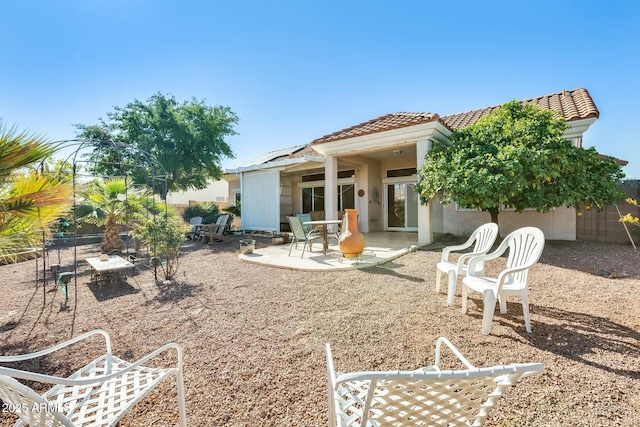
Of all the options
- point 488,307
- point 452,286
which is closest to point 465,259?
point 452,286

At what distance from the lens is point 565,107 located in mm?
8648

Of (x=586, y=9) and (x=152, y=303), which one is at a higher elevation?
(x=586, y=9)

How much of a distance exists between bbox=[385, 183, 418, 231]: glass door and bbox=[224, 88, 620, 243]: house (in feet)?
0.14

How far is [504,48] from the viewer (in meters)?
7.98

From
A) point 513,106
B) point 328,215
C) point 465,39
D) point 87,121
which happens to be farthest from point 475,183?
point 87,121

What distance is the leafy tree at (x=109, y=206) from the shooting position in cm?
747

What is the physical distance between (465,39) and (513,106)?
240cm

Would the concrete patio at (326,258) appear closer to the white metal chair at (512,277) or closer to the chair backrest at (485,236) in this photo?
the chair backrest at (485,236)

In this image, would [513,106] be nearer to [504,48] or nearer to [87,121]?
[504,48]

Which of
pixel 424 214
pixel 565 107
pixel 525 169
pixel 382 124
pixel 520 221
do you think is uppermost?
pixel 565 107

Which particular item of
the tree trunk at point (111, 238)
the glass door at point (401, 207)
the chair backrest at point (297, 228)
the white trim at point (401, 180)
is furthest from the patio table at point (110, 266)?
the white trim at point (401, 180)

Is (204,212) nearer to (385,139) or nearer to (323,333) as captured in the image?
(385,139)

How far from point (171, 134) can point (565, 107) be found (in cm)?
1764

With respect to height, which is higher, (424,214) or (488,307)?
(424,214)
